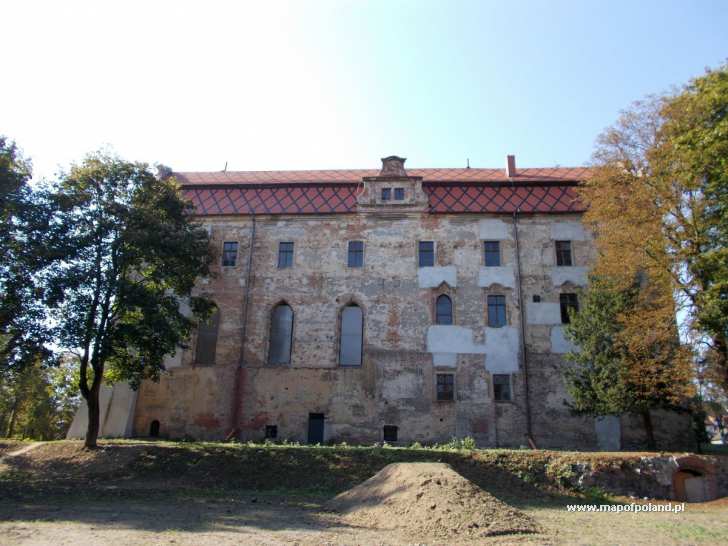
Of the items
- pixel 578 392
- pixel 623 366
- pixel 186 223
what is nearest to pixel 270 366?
pixel 186 223

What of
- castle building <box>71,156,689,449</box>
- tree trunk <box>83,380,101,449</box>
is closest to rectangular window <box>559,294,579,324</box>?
castle building <box>71,156,689,449</box>

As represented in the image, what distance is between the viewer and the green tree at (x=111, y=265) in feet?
53.6

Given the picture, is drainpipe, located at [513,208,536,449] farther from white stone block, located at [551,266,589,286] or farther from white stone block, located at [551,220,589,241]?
white stone block, located at [551,220,589,241]

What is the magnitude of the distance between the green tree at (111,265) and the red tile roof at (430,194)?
5.73 metres

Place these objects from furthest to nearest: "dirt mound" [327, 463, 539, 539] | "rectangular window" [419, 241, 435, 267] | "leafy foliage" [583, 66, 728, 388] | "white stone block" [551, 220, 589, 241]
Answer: "rectangular window" [419, 241, 435, 267] < "white stone block" [551, 220, 589, 241] < "leafy foliage" [583, 66, 728, 388] < "dirt mound" [327, 463, 539, 539]

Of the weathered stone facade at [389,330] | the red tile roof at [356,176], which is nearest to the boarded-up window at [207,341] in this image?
the weathered stone facade at [389,330]

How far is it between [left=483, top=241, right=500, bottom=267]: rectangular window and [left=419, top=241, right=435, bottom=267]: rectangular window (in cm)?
225

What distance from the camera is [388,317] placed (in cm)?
2266

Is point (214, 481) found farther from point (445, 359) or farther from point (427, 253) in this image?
point (427, 253)

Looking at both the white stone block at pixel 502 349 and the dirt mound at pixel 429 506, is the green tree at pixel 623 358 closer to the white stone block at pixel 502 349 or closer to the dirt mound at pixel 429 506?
the white stone block at pixel 502 349

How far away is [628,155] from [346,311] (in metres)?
12.1

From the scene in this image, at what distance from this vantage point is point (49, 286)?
15938 mm

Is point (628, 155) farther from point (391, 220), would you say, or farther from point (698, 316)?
point (391, 220)

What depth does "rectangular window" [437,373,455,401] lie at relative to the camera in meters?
21.4
